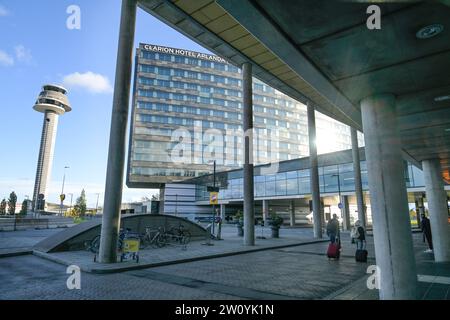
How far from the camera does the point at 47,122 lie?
10981 centimetres

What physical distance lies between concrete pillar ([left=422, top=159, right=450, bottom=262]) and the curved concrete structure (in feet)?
44.8

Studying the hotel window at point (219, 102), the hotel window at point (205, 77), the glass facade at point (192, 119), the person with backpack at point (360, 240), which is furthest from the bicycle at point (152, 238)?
the hotel window at point (205, 77)

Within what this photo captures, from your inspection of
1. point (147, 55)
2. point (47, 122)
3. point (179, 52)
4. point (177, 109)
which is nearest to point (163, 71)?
point (147, 55)

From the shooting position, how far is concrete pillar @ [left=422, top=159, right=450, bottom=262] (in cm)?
1133

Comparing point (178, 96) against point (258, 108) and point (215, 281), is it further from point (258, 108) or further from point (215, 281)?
point (215, 281)

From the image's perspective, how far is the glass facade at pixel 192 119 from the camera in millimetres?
65438

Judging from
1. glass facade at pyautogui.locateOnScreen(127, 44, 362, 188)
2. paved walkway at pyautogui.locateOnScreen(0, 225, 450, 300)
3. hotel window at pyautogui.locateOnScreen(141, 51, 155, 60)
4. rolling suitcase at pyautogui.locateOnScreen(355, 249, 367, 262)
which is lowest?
paved walkway at pyautogui.locateOnScreen(0, 225, 450, 300)

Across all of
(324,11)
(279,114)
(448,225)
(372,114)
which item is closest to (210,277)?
(372,114)

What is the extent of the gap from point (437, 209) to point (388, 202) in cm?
886

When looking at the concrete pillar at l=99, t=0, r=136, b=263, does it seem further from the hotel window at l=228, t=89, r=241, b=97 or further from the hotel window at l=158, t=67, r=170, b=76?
the hotel window at l=228, t=89, r=241, b=97

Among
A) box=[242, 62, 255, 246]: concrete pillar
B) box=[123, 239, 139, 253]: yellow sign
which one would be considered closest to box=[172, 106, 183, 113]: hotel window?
box=[242, 62, 255, 246]: concrete pillar

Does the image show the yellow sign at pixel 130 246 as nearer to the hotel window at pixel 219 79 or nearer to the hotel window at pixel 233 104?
the hotel window at pixel 233 104

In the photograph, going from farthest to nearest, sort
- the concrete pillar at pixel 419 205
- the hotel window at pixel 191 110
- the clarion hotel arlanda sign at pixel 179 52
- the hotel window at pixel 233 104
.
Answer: the hotel window at pixel 233 104, the hotel window at pixel 191 110, the clarion hotel arlanda sign at pixel 179 52, the concrete pillar at pixel 419 205

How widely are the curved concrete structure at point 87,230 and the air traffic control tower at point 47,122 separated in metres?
101
